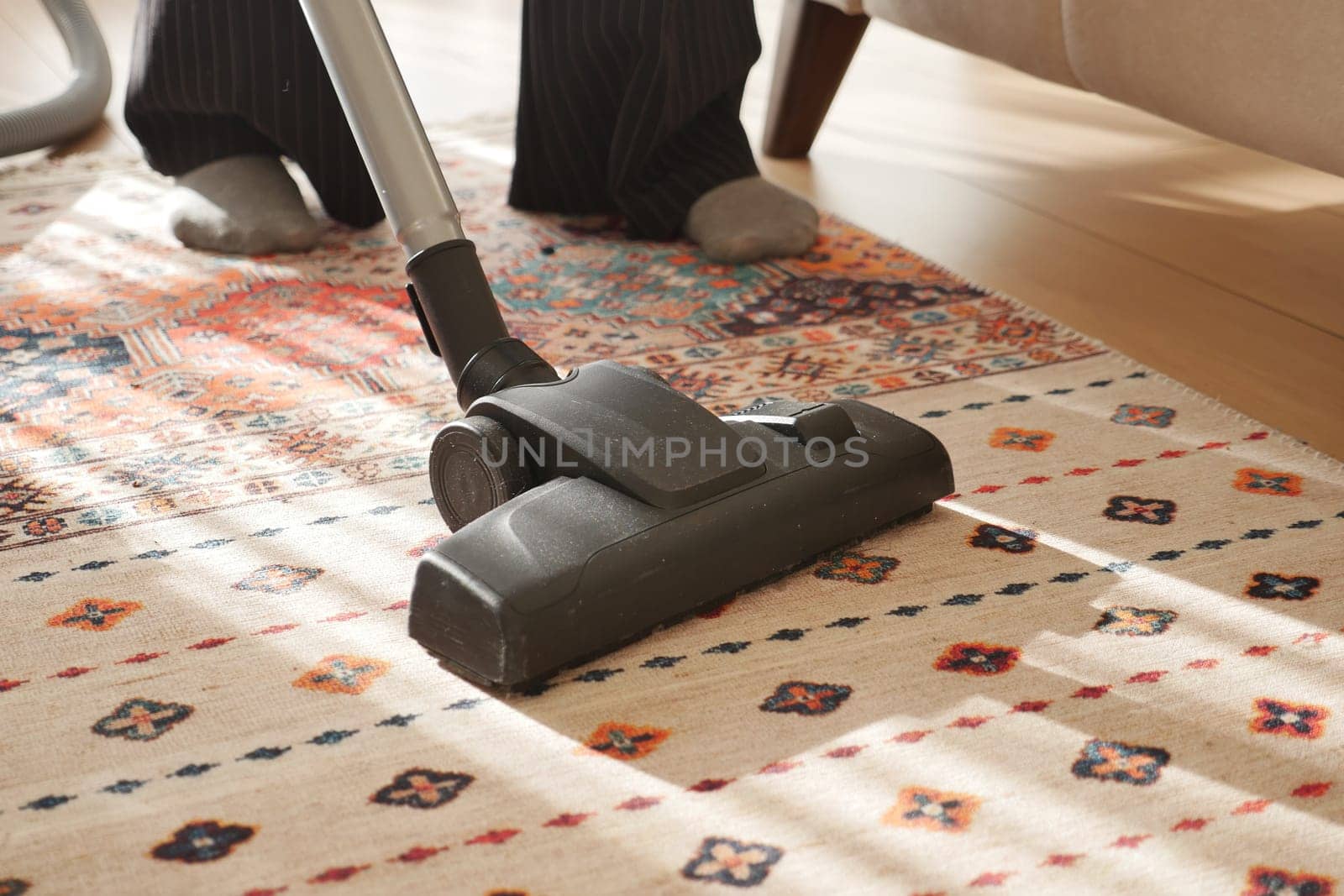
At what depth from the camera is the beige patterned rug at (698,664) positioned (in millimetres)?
670

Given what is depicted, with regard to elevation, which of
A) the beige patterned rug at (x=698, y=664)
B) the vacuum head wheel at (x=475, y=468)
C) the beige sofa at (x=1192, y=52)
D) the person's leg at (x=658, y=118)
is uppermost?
the beige sofa at (x=1192, y=52)

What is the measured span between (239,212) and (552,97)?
1.32ft

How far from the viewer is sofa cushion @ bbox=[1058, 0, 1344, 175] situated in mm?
1141

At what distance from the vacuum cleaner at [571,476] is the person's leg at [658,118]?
648 millimetres

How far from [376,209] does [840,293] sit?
621mm

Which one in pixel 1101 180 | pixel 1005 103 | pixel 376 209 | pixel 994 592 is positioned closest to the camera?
pixel 994 592

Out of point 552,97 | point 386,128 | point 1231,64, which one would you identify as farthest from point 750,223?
point 386,128

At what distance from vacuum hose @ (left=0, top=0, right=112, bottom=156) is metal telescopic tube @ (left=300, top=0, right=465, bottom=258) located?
121cm

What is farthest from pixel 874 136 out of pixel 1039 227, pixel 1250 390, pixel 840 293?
pixel 1250 390

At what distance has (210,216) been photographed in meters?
1.63

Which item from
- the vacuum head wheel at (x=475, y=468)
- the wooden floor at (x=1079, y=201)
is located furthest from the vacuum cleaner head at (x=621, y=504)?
the wooden floor at (x=1079, y=201)

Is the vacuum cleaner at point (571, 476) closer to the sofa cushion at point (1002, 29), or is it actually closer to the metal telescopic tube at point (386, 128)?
the metal telescopic tube at point (386, 128)

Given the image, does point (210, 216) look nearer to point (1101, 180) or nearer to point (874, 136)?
point (874, 136)

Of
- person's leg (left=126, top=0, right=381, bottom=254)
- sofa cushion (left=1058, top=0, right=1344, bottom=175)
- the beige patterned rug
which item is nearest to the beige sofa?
sofa cushion (left=1058, top=0, right=1344, bottom=175)
